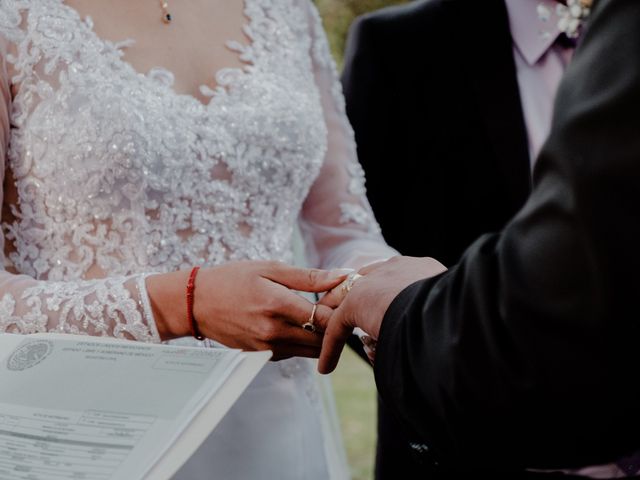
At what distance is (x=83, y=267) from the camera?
2.00 metres

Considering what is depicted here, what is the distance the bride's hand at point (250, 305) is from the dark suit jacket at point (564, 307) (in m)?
0.47

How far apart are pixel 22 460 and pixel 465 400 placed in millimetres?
678

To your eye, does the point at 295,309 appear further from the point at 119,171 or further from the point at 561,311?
the point at 561,311

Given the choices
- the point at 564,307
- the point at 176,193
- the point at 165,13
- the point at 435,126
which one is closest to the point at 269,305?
the point at 176,193

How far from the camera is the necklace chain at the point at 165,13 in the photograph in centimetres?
215

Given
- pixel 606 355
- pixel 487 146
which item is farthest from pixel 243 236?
pixel 606 355

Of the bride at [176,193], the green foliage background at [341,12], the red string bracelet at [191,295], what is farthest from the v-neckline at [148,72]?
the green foliage background at [341,12]

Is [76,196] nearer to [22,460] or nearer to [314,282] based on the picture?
[314,282]

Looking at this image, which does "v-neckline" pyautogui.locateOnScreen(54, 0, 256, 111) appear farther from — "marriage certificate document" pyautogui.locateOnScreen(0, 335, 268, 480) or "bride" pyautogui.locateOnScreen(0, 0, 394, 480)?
"marriage certificate document" pyautogui.locateOnScreen(0, 335, 268, 480)

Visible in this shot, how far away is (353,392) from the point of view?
6.94 m

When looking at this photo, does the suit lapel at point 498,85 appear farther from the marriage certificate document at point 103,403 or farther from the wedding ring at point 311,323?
the marriage certificate document at point 103,403

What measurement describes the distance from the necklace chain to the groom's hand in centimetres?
82

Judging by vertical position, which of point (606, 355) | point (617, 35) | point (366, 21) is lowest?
point (606, 355)

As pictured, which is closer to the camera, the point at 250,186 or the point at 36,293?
the point at 36,293
